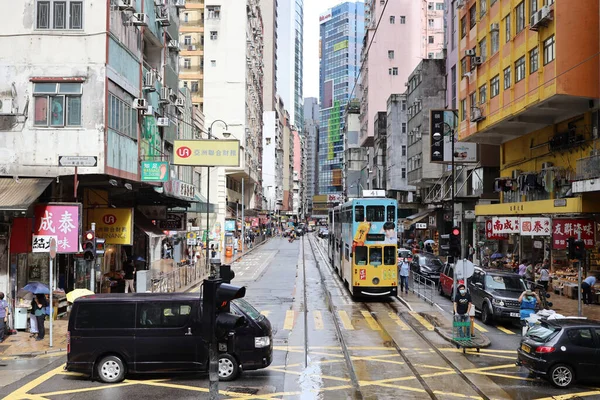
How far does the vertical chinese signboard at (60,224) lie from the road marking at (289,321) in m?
7.08

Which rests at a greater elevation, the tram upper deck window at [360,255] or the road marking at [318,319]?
the tram upper deck window at [360,255]

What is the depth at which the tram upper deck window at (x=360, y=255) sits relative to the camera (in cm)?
2694

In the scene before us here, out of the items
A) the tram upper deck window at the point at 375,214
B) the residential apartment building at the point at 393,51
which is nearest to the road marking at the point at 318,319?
the tram upper deck window at the point at 375,214

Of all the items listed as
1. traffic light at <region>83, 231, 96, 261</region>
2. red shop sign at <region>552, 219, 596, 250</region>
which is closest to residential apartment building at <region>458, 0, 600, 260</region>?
red shop sign at <region>552, 219, 596, 250</region>

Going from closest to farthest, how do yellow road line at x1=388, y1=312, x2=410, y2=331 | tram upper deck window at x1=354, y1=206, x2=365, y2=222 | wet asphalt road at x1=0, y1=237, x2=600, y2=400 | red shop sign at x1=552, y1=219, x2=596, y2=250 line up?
wet asphalt road at x1=0, y1=237, x2=600, y2=400 → yellow road line at x1=388, y1=312, x2=410, y2=331 → red shop sign at x1=552, y1=219, x2=596, y2=250 → tram upper deck window at x1=354, y1=206, x2=365, y2=222

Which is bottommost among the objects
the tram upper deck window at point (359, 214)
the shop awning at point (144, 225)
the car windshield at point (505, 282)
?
the car windshield at point (505, 282)

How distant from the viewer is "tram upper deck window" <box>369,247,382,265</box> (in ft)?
88.3

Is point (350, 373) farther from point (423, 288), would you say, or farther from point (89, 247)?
point (423, 288)

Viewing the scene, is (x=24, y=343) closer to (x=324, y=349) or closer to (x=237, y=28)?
(x=324, y=349)

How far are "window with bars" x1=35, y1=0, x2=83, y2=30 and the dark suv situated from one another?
16.4 m

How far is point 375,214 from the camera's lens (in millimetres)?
26719

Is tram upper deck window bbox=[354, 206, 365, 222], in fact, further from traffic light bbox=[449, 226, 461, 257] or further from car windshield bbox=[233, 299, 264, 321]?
car windshield bbox=[233, 299, 264, 321]

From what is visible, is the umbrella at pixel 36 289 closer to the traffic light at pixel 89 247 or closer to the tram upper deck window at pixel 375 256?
the traffic light at pixel 89 247

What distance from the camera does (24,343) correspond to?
17578mm
